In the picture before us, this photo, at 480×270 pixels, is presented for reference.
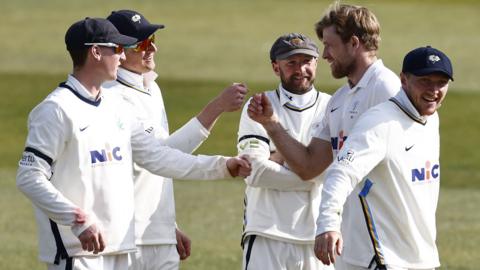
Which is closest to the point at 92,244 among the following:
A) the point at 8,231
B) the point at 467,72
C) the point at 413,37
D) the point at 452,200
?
the point at 8,231

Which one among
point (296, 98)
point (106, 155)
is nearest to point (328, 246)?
point (106, 155)

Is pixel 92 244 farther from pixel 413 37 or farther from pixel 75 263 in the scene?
pixel 413 37

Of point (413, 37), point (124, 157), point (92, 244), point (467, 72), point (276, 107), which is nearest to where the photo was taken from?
point (92, 244)

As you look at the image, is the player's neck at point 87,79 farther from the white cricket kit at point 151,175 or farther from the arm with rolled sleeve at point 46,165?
the white cricket kit at point 151,175

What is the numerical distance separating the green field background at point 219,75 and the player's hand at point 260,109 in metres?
4.81

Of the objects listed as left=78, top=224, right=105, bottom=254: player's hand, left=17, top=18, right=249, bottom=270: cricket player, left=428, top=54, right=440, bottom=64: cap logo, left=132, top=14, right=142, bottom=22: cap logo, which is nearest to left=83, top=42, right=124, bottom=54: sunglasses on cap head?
left=17, top=18, right=249, bottom=270: cricket player

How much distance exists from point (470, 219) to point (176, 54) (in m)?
21.7

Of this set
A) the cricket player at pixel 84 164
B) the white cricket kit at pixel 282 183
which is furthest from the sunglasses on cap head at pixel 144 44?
the white cricket kit at pixel 282 183

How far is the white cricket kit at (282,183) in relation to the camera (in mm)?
9078

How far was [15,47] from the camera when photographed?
1484 inches

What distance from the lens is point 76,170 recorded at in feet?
25.1

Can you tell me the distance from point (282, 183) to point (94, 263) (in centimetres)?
189

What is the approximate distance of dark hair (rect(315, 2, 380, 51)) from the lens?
8.51 m

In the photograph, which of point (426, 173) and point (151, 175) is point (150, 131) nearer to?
point (151, 175)
